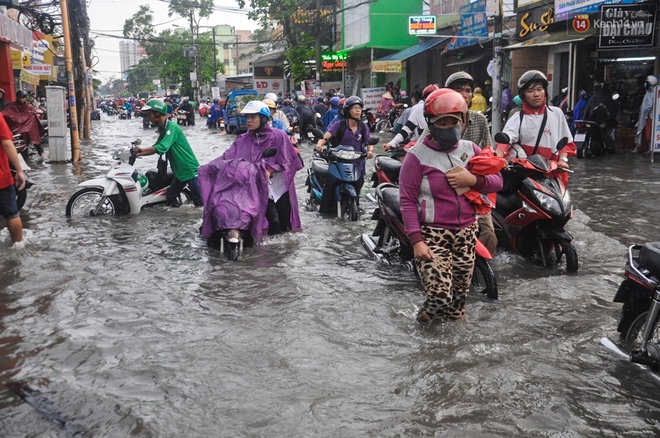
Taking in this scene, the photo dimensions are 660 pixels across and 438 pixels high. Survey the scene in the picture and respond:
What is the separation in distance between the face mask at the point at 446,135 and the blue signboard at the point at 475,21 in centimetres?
1714

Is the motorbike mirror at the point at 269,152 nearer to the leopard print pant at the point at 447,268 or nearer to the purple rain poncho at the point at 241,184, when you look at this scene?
the purple rain poncho at the point at 241,184


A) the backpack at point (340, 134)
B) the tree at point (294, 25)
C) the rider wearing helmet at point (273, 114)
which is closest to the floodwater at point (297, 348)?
the backpack at point (340, 134)

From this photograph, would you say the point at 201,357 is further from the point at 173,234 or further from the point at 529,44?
the point at 529,44

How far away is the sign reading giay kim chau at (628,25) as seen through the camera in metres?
14.3

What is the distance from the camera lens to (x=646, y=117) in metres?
15.9

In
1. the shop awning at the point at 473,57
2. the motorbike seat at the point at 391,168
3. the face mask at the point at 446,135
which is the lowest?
the motorbike seat at the point at 391,168

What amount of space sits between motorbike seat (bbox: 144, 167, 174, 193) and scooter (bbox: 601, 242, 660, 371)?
699 cm

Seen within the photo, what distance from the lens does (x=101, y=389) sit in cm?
408

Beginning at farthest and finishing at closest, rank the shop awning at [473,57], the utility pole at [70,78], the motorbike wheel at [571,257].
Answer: the shop awning at [473,57] → the utility pole at [70,78] → the motorbike wheel at [571,257]

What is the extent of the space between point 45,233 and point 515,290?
18.7 feet

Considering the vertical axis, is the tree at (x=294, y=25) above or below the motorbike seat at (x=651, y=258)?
above

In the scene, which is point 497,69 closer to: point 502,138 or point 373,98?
point 502,138

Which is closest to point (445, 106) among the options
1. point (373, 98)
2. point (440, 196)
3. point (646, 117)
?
point (440, 196)

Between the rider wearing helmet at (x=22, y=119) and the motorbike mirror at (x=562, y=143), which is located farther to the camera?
the rider wearing helmet at (x=22, y=119)
